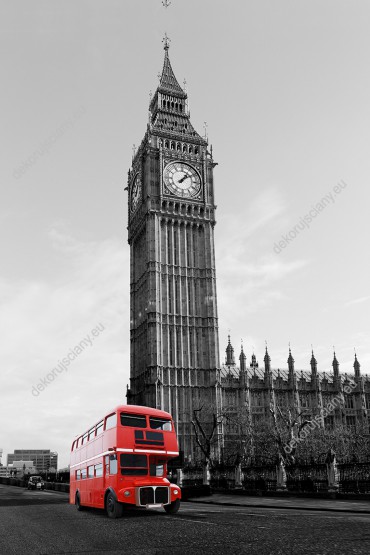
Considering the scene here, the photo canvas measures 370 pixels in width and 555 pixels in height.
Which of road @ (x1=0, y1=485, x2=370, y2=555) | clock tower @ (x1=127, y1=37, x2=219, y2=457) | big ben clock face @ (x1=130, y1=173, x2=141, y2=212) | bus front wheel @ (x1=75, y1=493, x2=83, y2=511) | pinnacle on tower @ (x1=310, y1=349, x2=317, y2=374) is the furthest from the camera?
pinnacle on tower @ (x1=310, y1=349, x2=317, y2=374)

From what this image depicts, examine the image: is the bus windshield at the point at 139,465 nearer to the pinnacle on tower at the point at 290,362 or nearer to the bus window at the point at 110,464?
the bus window at the point at 110,464

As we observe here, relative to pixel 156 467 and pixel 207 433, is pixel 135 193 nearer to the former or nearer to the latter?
pixel 207 433

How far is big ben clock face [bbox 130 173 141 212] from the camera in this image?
91875 mm

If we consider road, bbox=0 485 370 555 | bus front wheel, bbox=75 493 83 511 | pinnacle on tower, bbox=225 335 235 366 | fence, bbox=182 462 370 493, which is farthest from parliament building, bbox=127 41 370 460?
road, bbox=0 485 370 555

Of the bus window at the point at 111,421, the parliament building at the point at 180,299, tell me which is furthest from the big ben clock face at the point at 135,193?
the bus window at the point at 111,421

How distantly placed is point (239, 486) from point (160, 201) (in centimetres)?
5613

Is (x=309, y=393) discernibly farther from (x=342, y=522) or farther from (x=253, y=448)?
(x=342, y=522)

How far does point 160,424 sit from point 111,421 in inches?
74.8

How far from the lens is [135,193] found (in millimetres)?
94688

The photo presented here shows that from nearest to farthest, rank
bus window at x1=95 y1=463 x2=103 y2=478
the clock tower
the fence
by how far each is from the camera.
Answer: bus window at x1=95 y1=463 x2=103 y2=478 < the fence < the clock tower

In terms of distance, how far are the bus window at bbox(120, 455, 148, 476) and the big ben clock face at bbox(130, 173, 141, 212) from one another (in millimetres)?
75219

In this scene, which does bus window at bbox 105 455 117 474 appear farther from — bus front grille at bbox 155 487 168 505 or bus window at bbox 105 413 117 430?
bus front grille at bbox 155 487 168 505

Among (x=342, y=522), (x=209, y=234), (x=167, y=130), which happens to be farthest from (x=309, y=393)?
(x=342, y=522)

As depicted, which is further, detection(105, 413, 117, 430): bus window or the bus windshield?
detection(105, 413, 117, 430): bus window
